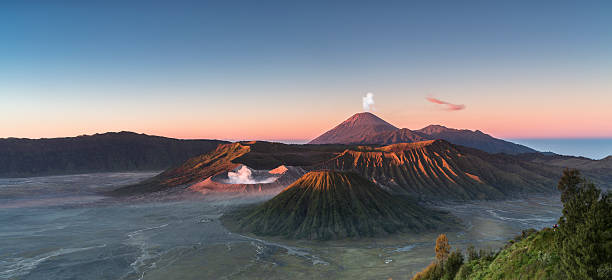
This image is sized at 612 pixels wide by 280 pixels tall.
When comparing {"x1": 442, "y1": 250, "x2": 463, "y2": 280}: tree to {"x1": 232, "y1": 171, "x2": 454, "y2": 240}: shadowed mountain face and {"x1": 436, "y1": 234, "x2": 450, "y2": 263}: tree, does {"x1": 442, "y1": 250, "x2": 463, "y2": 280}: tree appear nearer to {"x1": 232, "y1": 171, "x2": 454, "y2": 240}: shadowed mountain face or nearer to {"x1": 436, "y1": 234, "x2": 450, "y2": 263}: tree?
{"x1": 436, "y1": 234, "x2": 450, "y2": 263}: tree

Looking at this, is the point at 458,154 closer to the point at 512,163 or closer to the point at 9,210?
the point at 512,163

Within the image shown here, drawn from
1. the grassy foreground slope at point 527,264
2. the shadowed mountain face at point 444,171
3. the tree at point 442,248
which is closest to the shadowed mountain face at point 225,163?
the shadowed mountain face at point 444,171

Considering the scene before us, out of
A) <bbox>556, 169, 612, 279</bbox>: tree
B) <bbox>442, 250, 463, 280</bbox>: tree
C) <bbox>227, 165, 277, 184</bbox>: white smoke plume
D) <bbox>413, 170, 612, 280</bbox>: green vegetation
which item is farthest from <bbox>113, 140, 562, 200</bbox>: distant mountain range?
<bbox>556, 169, 612, 279</bbox>: tree

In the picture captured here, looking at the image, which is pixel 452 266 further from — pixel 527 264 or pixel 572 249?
pixel 572 249

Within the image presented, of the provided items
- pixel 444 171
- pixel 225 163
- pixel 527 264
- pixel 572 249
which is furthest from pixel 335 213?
pixel 225 163

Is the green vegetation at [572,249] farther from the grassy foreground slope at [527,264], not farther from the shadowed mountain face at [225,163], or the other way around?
the shadowed mountain face at [225,163]

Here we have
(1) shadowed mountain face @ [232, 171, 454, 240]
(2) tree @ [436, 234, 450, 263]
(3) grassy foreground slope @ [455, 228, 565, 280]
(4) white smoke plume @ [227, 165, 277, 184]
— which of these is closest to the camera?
(3) grassy foreground slope @ [455, 228, 565, 280]
